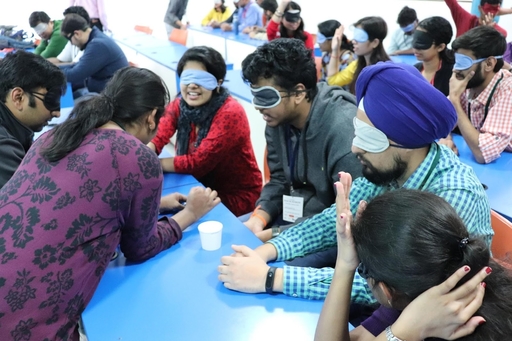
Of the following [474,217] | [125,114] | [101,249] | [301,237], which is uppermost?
[125,114]

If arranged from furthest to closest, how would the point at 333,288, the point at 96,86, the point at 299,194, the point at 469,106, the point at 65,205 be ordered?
1. the point at 96,86
2. the point at 469,106
3. the point at 299,194
4. the point at 65,205
5. the point at 333,288

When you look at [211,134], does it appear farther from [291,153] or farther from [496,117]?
[496,117]

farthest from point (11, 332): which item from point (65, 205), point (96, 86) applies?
point (96, 86)

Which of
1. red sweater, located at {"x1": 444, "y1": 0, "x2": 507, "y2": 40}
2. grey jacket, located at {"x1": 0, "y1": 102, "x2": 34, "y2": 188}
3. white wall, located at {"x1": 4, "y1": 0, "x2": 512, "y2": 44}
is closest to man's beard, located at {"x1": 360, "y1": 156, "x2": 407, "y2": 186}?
grey jacket, located at {"x1": 0, "y1": 102, "x2": 34, "y2": 188}

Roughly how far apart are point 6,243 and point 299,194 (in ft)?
3.92

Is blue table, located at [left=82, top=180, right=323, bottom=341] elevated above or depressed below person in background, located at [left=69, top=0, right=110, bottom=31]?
above

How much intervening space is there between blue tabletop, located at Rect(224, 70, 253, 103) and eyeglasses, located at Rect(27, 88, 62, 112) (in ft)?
4.75

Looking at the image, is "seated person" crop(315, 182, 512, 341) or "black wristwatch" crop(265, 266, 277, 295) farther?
"black wristwatch" crop(265, 266, 277, 295)

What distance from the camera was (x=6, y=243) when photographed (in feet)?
3.63

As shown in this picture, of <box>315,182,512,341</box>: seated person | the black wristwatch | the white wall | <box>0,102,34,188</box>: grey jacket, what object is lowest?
the white wall

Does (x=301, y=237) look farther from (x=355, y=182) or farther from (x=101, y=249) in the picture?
(x=101, y=249)

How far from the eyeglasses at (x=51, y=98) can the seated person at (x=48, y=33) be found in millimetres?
3606

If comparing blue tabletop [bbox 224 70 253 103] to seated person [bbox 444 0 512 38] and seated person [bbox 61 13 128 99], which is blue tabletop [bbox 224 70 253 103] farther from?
seated person [bbox 444 0 512 38]

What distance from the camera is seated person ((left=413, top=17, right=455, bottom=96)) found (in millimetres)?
2773
